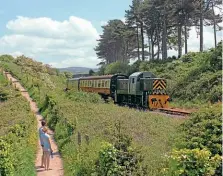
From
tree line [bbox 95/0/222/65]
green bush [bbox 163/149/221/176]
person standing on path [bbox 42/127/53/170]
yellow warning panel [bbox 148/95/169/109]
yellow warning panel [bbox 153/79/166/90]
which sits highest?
tree line [bbox 95/0/222/65]

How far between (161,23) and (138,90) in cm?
3528

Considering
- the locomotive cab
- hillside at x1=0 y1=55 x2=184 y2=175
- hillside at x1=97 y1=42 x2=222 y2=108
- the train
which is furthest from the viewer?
hillside at x1=97 y1=42 x2=222 y2=108

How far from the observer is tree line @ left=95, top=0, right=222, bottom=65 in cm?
4938

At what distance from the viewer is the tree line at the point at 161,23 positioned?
49375 millimetres

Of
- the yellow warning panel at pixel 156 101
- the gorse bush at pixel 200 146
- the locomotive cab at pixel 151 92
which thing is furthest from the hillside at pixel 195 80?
the gorse bush at pixel 200 146

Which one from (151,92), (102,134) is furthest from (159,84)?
(102,134)

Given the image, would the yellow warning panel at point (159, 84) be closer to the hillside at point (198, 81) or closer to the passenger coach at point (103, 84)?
the hillside at point (198, 81)

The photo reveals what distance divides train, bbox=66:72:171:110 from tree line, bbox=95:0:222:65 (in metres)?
17.0

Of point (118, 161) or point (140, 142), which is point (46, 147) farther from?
point (118, 161)

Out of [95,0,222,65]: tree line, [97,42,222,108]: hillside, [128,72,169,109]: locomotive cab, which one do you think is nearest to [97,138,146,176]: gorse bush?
[97,42,222,108]: hillside

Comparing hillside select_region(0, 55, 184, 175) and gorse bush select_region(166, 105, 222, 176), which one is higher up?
gorse bush select_region(166, 105, 222, 176)

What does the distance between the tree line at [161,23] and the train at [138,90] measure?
17045 mm

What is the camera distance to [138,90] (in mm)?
29250

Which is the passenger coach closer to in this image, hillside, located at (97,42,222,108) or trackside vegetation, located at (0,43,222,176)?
hillside, located at (97,42,222,108)
